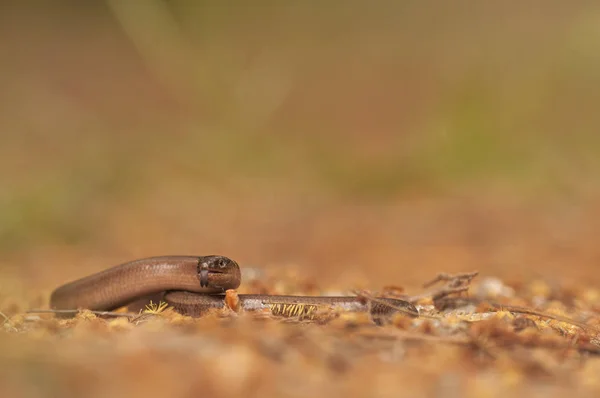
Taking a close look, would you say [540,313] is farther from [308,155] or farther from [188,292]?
[308,155]

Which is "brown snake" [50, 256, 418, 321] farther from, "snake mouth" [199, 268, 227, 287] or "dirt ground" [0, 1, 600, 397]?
"dirt ground" [0, 1, 600, 397]

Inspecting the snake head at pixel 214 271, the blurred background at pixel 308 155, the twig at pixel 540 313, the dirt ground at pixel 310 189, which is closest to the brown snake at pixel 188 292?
the snake head at pixel 214 271

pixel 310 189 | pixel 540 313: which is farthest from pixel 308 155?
pixel 540 313

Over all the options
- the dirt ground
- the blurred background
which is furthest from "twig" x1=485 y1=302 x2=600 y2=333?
the blurred background

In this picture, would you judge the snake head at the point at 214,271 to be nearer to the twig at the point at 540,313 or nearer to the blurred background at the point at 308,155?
the twig at the point at 540,313

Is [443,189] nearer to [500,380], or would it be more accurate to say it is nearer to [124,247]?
[124,247]

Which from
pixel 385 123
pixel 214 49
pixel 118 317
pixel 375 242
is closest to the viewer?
pixel 118 317

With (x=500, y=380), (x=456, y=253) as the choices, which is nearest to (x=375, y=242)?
(x=456, y=253)

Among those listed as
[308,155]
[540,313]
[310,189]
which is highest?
[308,155]
